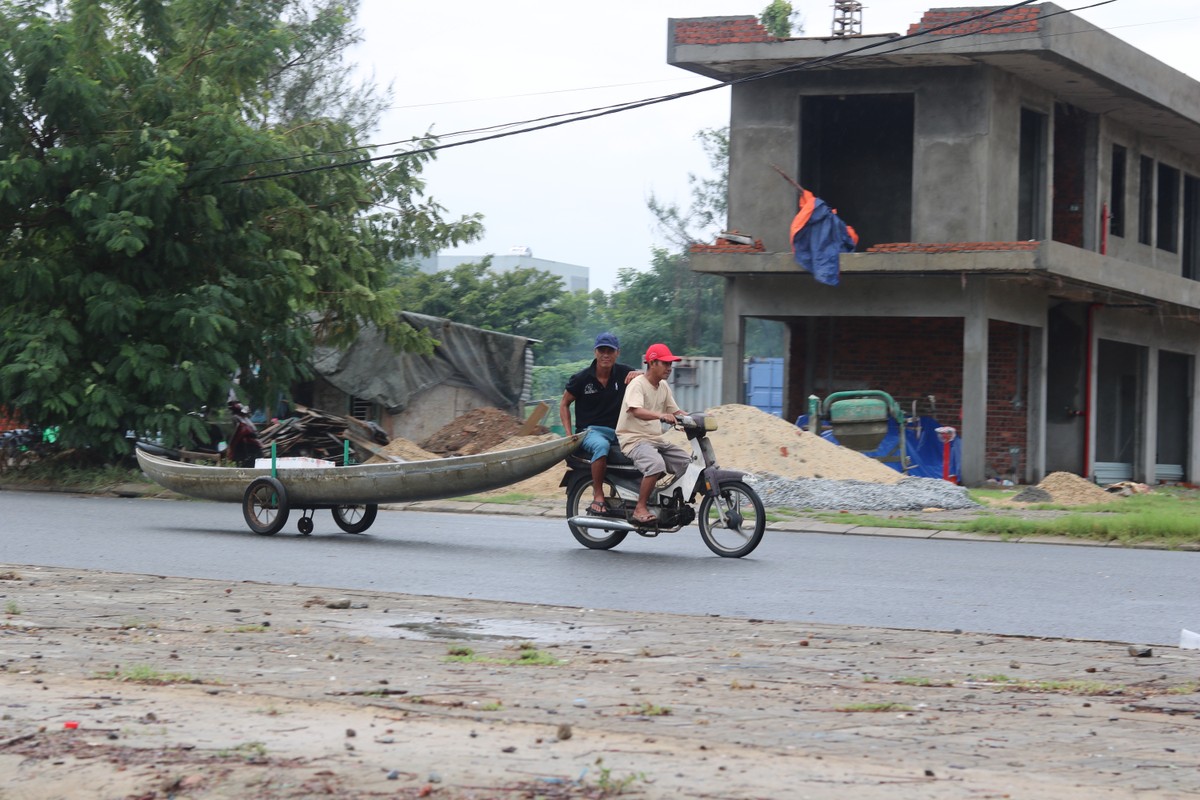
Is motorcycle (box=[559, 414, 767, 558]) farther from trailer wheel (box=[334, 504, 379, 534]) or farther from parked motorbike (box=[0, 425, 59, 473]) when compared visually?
parked motorbike (box=[0, 425, 59, 473])

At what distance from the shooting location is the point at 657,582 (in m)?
10.5

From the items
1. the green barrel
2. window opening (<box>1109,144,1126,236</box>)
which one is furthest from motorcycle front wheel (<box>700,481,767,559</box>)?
window opening (<box>1109,144,1126,236</box>)

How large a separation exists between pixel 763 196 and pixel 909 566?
50.2 ft

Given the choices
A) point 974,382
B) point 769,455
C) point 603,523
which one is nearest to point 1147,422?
point 974,382

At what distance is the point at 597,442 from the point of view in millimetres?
12547

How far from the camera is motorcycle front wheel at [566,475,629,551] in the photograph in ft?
41.9

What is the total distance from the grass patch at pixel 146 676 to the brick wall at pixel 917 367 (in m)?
22.3

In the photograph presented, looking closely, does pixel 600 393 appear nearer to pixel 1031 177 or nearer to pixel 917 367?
pixel 917 367

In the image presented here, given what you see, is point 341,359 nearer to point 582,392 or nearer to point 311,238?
point 311,238

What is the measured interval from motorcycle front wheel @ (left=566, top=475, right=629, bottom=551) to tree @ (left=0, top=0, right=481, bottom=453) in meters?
9.79

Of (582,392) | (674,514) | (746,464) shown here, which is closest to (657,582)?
(674,514)

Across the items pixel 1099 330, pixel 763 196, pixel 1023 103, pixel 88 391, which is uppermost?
pixel 1023 103

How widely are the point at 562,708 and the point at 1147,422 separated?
29.4 m

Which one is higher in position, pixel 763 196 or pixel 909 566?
pixel 763 196
